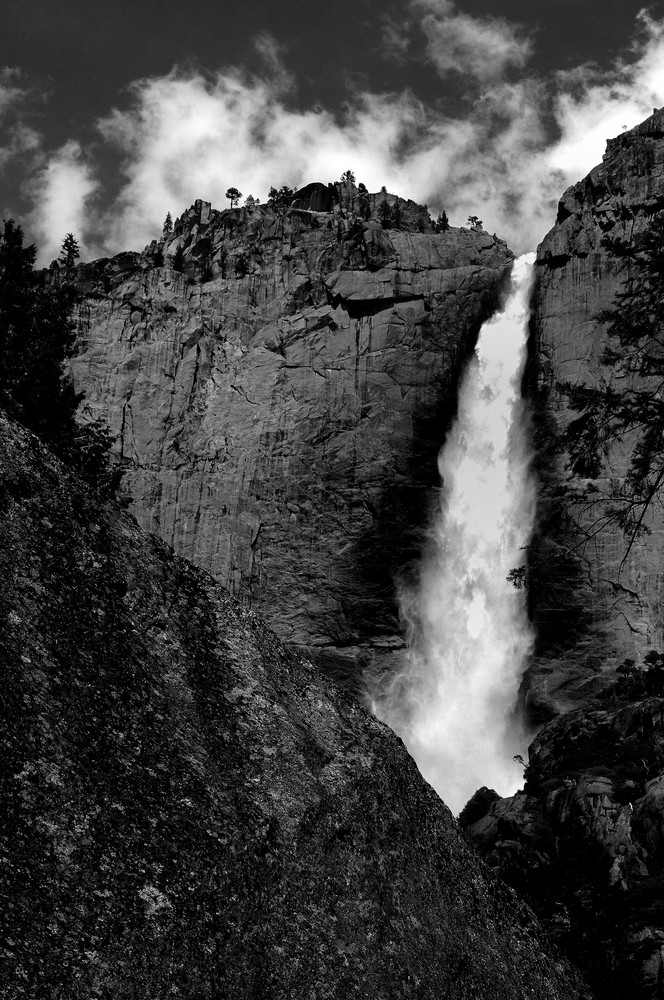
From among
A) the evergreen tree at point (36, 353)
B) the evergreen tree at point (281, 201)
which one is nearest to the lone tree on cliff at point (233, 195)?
the evergreen tree at point (281, 201)

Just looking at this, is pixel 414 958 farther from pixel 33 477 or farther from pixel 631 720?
pixel 631 720

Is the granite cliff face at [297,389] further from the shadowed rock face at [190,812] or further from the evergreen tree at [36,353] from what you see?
the shadowed rock face at [190,812]

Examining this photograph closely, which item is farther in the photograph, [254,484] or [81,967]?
[254,484]

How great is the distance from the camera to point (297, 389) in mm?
60438

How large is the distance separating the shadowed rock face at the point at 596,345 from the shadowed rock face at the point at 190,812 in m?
42.0

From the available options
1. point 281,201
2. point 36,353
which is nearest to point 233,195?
point 281,201

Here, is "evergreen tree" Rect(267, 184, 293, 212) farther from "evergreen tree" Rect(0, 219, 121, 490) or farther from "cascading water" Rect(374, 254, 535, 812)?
"evergreen tree" Rect(0, 219, 121, 490)

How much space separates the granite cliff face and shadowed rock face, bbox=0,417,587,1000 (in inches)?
1796

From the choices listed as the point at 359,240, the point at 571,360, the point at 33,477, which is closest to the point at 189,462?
the point at 359,240

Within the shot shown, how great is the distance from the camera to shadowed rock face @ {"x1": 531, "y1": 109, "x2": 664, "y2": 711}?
5053 cm

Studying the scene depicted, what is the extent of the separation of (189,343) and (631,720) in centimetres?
3686

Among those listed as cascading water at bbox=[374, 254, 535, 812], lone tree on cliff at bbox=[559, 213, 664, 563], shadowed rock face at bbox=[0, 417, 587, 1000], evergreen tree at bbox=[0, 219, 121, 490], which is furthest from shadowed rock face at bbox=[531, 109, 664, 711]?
shadowed rock face at bbox=[0, 417, 587, 1000]

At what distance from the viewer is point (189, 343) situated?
63.7 m

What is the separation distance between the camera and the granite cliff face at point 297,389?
56.7m
